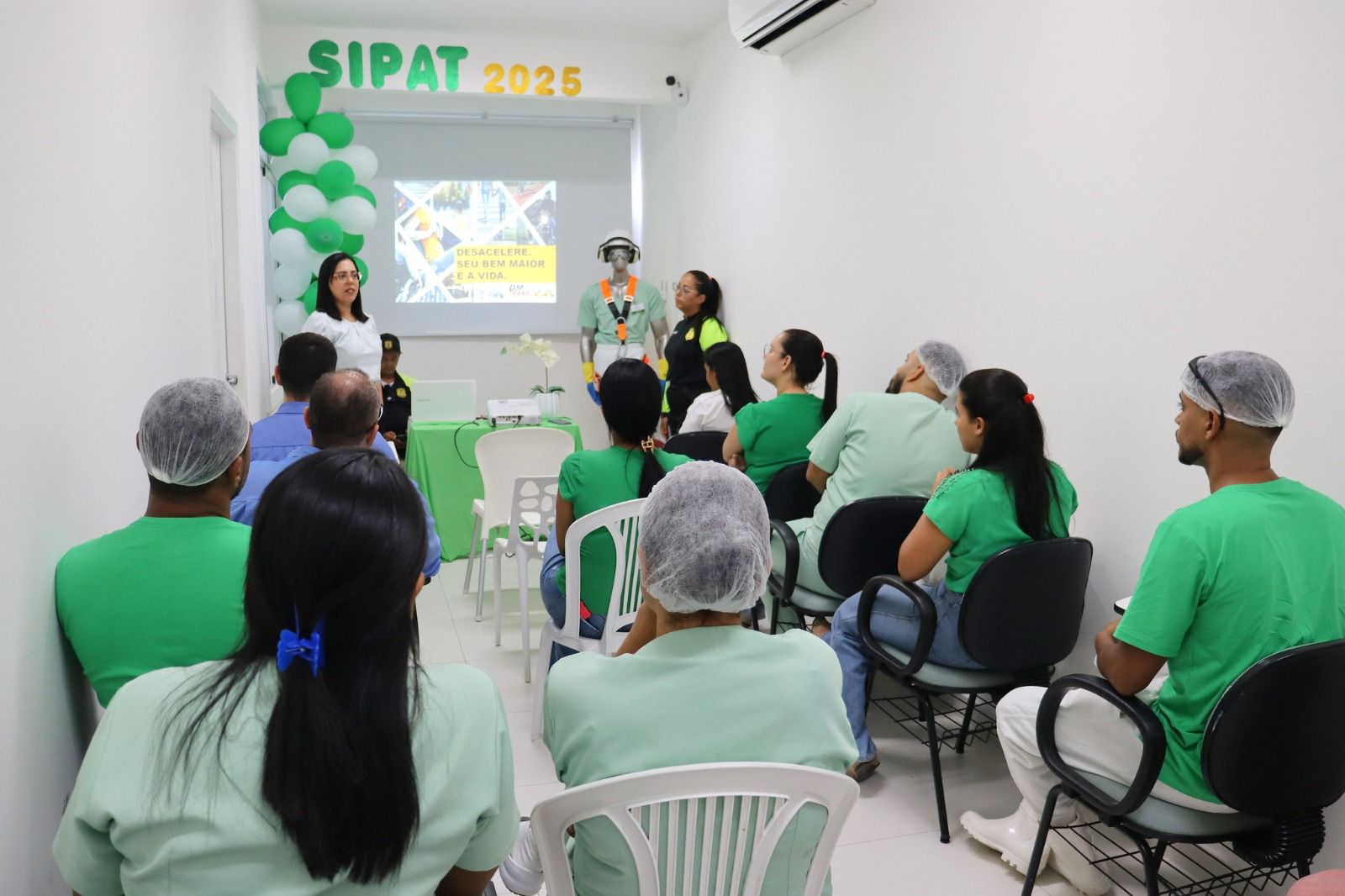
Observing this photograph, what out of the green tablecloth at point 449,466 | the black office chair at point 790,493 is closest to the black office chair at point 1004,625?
the black office chair at point 790,493

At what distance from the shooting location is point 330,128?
610 centimetres

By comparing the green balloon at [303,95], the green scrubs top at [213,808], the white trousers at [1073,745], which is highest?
the green balloon at [303,95]

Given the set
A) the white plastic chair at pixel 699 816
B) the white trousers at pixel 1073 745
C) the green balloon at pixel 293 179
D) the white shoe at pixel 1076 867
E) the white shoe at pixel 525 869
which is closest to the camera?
the white plastic chair at pixel 699 816

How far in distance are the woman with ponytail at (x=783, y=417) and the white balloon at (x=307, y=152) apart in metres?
3.46

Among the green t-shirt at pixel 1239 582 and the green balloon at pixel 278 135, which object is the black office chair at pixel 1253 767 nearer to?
the green t-shirt at pixel 1239 582

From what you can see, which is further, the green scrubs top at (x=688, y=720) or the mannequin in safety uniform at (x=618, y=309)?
the mannequin in safety uniform at (x=618, y=309)

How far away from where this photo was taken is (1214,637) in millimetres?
1935

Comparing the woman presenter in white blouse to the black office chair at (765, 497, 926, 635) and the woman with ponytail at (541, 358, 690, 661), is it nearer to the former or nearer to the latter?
the woman with ponytail at (541, 358, 690, 661)

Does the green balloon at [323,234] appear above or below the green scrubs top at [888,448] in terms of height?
above

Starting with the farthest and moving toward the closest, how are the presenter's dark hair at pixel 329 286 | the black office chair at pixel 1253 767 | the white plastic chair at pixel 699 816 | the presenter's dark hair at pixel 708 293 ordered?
1. the presenter's dark hair at pixel 708 293
2. the presenter's dark hair at pixel 329 286
3. the black office chair at pixel 1253 767
4. the white plastic chair at pixel 699 816

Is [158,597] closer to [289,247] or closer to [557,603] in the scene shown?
[557,603]

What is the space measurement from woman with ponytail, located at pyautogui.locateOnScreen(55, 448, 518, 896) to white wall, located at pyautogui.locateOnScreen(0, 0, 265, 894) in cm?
64

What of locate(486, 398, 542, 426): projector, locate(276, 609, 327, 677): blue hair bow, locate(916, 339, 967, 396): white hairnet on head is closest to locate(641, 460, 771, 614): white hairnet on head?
locate(276, 609, 327, 677): blue hair bow

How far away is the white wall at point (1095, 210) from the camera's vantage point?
2.45 m
